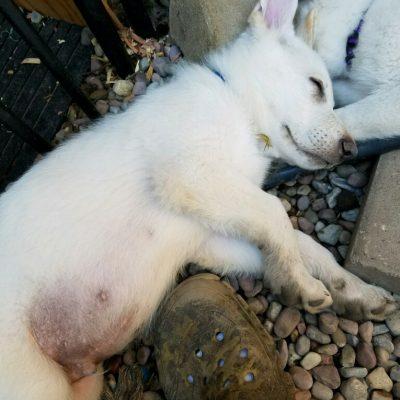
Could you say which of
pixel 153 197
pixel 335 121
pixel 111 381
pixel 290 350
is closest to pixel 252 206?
pixel 153 197

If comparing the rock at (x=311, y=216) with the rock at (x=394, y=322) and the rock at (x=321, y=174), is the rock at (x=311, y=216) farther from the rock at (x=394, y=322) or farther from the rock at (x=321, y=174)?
the rock at (x=394, y=322)

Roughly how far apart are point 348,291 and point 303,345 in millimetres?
342

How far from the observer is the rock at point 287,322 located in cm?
244

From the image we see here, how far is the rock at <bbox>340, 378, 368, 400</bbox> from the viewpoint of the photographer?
2.28 meters

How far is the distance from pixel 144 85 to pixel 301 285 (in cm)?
166

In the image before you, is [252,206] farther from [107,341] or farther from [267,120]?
[107,341]

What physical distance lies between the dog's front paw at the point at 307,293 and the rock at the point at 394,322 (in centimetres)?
33

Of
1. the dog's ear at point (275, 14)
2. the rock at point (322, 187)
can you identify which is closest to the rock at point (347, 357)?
the rock at point (322, 187)

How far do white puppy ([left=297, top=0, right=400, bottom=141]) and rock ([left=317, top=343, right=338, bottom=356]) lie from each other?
1083mm

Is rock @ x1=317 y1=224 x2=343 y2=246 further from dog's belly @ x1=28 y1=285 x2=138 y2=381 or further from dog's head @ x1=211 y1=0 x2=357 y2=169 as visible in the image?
dog's belly @ x1=28 y1=285 x2=138 y2=381

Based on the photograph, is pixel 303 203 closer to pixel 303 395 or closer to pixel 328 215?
pixel 328 215

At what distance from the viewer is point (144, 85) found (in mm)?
3191

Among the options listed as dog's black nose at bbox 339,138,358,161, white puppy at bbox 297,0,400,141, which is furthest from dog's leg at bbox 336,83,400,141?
dog's black nose at bbox 339,138,358,161

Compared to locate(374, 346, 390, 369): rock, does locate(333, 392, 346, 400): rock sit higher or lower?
higher
